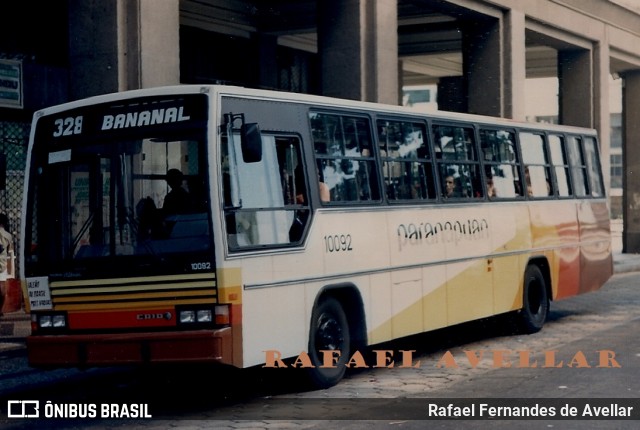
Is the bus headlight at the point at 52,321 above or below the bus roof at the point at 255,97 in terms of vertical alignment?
below

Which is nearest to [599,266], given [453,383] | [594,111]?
[453,383]

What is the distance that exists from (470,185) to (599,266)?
186 inches

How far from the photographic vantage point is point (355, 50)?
20312 mm

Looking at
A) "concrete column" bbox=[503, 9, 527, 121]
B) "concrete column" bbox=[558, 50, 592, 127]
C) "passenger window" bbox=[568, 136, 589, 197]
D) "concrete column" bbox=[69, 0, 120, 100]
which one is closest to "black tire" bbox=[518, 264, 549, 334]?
"passenger window" bbox=[568, 136, 589, 197]

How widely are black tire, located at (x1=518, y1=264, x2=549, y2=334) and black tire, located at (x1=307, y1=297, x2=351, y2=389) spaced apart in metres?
4.66

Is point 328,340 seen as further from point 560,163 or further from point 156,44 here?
point 560,163

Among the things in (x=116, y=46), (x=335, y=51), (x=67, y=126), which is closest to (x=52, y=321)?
(x=67, y=126)

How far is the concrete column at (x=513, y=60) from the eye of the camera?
84.7 ft

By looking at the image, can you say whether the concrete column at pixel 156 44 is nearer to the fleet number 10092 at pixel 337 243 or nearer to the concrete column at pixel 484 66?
the fleet number 10092 at pixel 337 243

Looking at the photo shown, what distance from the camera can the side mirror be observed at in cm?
959

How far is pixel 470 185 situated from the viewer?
14.2 m

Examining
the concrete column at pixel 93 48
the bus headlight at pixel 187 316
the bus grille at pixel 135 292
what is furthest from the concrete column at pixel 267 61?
the bus headlight at pixel 187 316

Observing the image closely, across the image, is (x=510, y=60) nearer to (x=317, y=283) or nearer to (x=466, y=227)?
(x=466, y=227)

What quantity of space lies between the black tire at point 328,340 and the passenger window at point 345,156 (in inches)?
42.3
